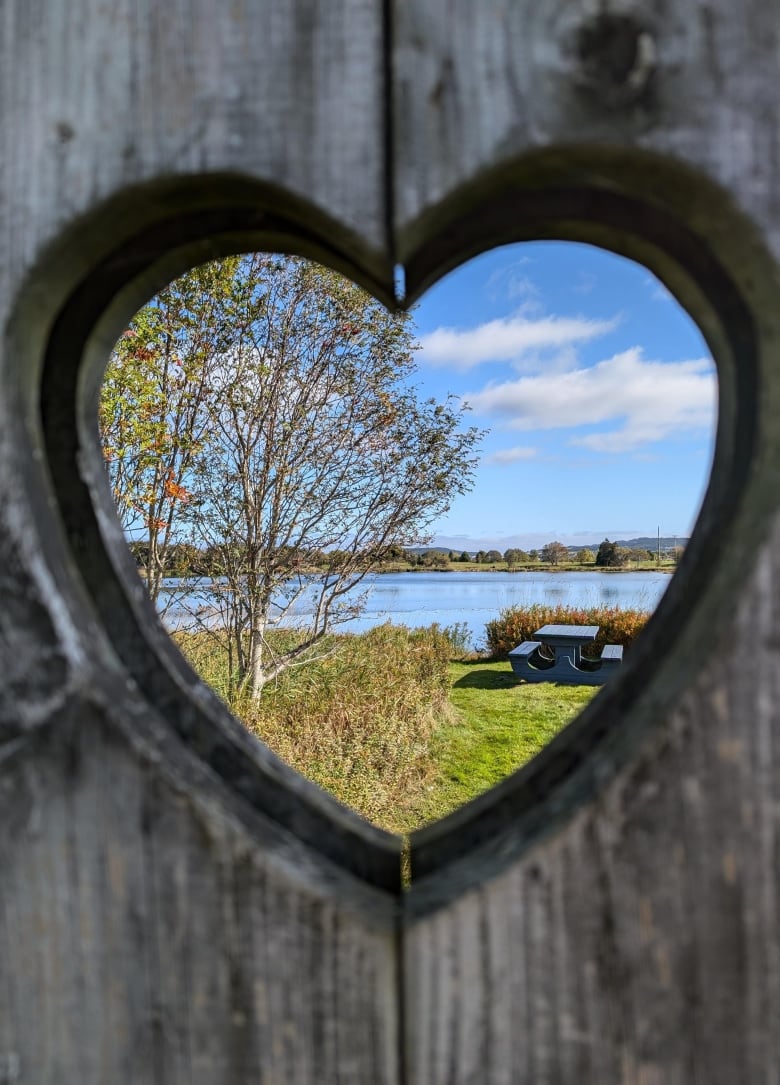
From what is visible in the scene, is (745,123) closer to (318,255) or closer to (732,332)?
(732,332)

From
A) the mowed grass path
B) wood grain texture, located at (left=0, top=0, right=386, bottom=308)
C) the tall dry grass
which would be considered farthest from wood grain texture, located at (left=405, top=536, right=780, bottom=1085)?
the tall dry grass

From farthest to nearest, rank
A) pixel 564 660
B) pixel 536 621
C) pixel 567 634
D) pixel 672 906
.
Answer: pixel 536 621 → pixel 564 660 → pixel 567 634 → pixel 672 906

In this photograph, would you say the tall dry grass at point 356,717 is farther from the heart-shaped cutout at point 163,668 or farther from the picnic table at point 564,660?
the heart-shaped cutout at point 163,668

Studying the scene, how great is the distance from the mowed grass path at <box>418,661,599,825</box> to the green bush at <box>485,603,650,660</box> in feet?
5.28

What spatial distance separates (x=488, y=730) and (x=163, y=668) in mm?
6302

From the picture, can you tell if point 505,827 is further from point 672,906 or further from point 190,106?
point 190,106

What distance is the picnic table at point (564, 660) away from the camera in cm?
816

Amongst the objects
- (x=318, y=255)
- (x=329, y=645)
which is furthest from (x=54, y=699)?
(x=329, y=645)

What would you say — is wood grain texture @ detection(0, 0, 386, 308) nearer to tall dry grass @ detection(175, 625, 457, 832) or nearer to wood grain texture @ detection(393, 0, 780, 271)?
wood grain texture @ detection(393, 0, 780, 271)

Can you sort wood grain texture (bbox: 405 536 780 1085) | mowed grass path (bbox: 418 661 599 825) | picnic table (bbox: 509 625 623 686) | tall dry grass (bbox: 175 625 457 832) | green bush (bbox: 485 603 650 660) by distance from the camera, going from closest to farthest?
wood grain texture (bbox: 405 536 780 1085)
tall dry grass (bbox: 175 625 457 832)
mowed grass path (bbox: 418 661 599 825)
picnic table (bbox: 509 625 623 686)
green bush (bbox: 485 603 650 660)

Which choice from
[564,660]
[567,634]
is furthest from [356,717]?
[564,660]

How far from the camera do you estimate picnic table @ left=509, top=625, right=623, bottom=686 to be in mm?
8156

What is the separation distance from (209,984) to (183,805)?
128mm

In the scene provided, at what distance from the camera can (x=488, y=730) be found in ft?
21.0
